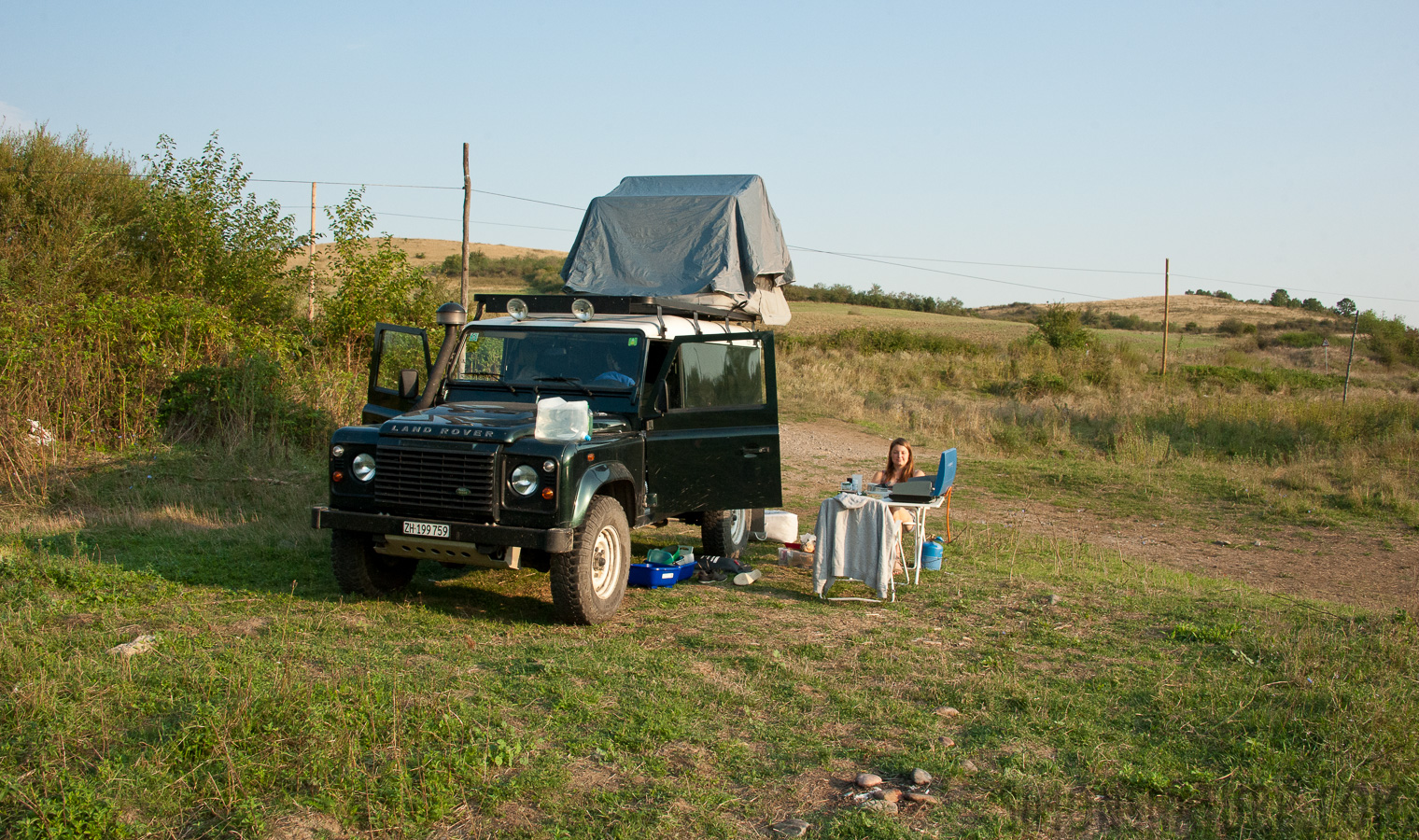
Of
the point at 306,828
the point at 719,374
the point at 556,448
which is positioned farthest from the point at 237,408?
the point at 306,828

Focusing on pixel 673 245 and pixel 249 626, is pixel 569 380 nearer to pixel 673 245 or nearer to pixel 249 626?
pixel 249 626

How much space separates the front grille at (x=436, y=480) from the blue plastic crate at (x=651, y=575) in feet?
6.05

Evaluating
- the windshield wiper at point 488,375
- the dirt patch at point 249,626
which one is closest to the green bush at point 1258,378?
the windshield wiper at point 488,375

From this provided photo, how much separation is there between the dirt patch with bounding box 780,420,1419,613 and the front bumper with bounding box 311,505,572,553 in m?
5.62

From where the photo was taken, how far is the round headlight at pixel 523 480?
233 inches

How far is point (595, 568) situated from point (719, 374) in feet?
7.46

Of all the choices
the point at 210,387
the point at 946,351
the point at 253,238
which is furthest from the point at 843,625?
the point at 946,351

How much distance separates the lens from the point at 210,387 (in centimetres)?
1230

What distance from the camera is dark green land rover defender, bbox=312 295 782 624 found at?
5941 mm

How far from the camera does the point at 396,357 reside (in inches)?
344

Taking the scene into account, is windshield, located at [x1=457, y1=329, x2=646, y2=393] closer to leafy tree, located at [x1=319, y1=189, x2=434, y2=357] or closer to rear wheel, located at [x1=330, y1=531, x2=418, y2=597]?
rear wheel, located at [x1=330, y1=531, x2=418, y2=597]

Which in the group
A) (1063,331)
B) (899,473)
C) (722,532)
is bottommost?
(722,532)

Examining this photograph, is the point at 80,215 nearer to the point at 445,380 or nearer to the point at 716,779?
the point at 445,380

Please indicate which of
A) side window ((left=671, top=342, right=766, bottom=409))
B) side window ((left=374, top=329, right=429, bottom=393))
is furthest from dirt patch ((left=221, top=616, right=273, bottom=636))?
side window ((left=671, top=342, right=766, bottom=409))
